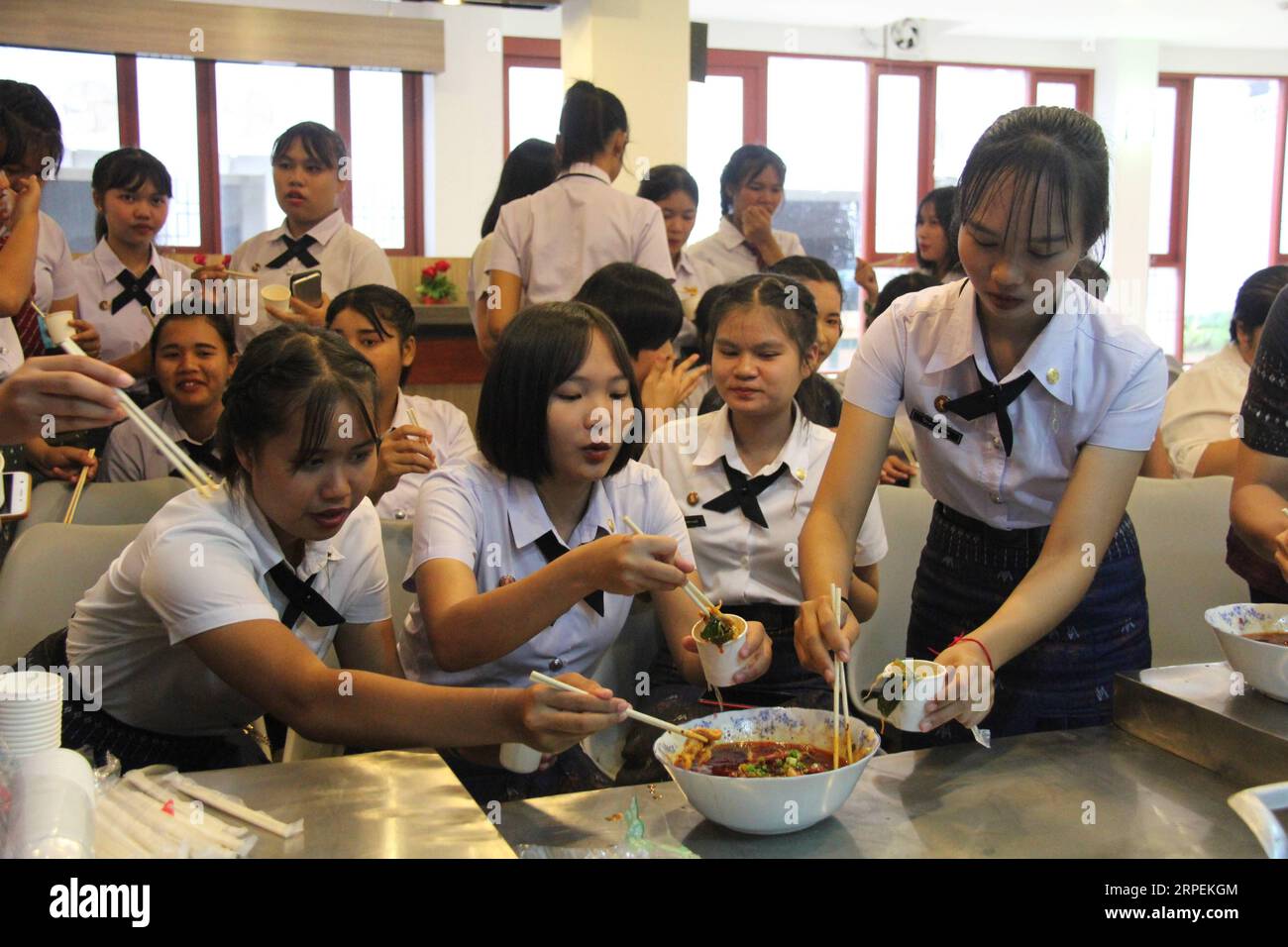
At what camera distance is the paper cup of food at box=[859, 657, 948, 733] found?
4.25 ft

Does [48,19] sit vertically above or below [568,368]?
above

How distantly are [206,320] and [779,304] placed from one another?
1.55 m

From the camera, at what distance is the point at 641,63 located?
5.58 meters

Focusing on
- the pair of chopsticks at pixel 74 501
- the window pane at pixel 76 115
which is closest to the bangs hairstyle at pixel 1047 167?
the pair of chopsticks at pixel 74 501

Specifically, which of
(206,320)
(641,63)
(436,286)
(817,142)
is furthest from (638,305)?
(817,142)

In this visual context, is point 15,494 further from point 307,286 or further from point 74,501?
point 307,286

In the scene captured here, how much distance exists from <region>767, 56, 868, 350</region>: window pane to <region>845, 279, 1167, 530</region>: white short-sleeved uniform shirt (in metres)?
8.44

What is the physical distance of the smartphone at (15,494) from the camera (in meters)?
1.65

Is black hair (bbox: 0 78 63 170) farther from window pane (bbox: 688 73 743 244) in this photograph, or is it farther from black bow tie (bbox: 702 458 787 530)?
window pane (bbox: 688 73 743 244)

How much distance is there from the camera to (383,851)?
1.10 m

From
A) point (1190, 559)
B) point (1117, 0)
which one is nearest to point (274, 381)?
point (1190, 559)

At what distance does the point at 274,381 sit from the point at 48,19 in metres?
7.72
